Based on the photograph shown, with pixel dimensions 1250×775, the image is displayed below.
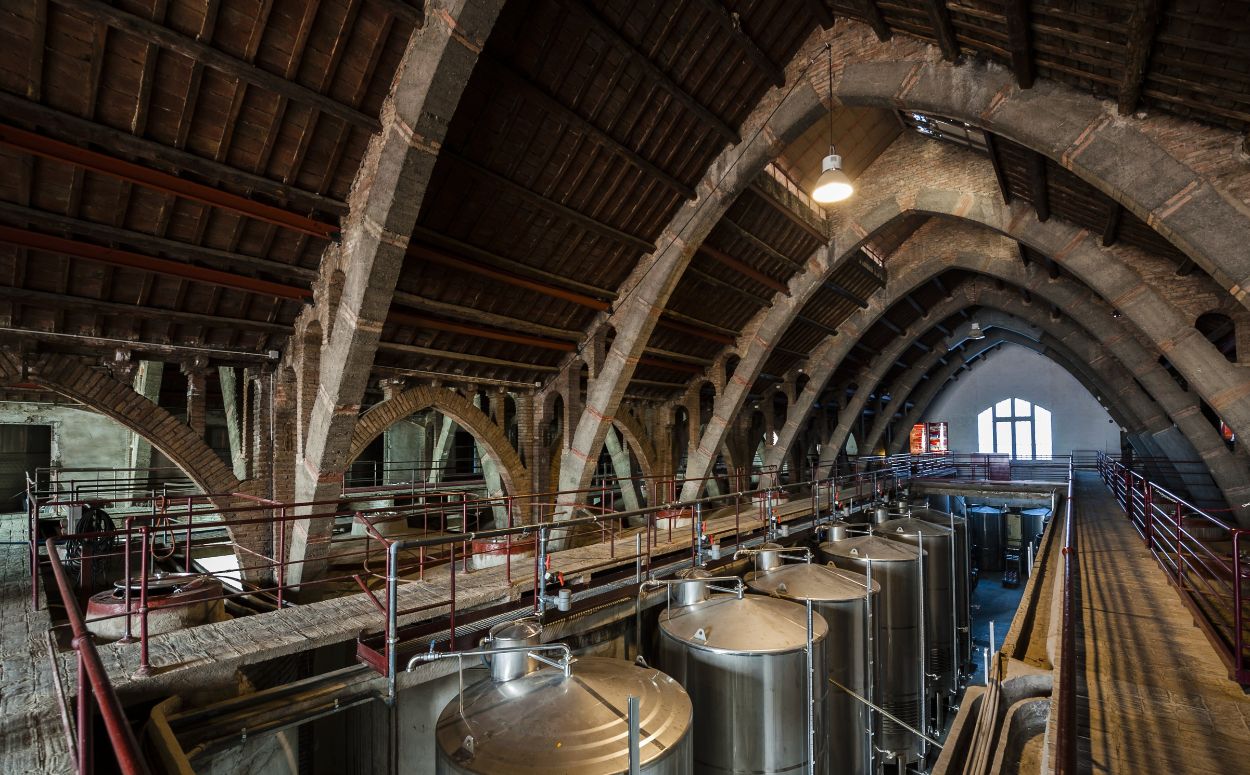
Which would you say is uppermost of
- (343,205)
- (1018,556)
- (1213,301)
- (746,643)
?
(343,205)

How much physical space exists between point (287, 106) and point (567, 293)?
218 inches

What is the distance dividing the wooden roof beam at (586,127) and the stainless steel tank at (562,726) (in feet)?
23.4

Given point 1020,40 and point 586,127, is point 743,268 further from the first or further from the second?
point 1020,40

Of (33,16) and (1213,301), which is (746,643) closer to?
(33,16)

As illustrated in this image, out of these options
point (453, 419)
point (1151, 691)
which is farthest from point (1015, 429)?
point (1151, 691)

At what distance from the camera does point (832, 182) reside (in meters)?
8.03

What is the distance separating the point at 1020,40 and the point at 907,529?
30.3 ft

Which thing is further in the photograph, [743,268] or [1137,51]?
[743,268]

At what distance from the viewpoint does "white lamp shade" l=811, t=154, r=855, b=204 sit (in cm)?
793

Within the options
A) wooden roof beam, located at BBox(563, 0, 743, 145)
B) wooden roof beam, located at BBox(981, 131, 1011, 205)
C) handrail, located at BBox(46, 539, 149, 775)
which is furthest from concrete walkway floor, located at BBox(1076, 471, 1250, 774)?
wooden roof beam, located at BBox(563, 0, 743, 145)

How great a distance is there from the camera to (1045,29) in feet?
18.7

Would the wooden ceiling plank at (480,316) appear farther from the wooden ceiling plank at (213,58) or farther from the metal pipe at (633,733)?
the metal pipe at (633,733)

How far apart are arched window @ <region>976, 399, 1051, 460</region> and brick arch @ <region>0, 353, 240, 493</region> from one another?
3415 centimetres

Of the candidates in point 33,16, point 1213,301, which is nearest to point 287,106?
point 33,16
